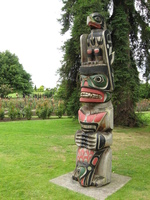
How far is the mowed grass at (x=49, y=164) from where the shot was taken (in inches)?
194

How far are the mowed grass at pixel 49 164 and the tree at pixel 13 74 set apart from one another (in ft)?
103

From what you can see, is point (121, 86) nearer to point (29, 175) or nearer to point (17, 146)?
point (17, 146)

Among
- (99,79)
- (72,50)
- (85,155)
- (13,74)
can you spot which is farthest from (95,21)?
(13,74)

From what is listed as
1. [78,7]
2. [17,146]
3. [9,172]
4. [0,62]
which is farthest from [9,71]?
[9,172]

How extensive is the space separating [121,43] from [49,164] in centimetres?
943

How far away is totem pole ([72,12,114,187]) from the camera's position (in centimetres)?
510

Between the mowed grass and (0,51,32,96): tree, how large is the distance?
31.4 meters

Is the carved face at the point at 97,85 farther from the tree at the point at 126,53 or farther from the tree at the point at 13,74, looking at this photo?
the tree at the point at 13,74

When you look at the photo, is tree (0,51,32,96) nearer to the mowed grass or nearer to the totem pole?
the mowed grass

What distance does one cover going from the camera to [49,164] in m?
6.90

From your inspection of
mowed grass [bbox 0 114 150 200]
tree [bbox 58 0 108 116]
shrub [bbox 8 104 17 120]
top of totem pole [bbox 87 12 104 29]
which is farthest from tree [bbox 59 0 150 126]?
top of totem pole [bbox 87 12 104 29]

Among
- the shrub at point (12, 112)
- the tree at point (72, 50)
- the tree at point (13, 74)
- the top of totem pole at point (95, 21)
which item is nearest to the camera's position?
the top of totem pole at point (95, 21)

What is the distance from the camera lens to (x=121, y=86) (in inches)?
527

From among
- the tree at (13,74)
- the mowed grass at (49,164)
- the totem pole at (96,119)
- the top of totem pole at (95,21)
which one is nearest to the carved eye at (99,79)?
the totem pole at (96,119)
